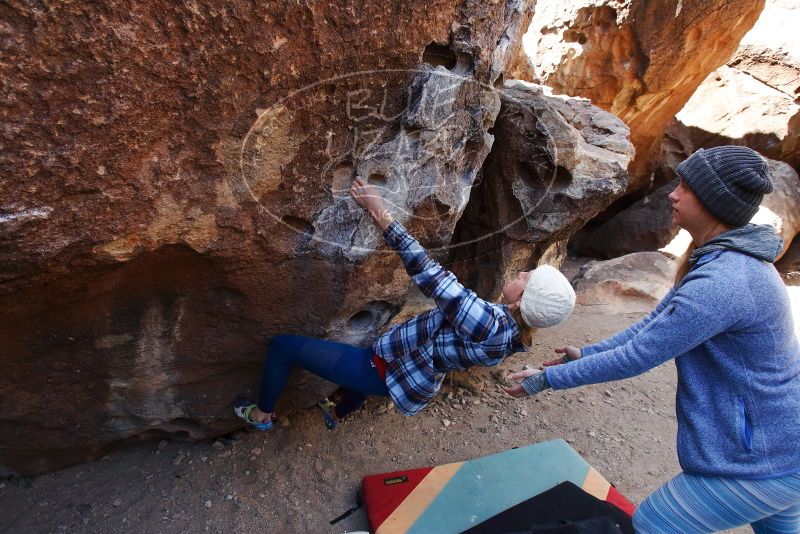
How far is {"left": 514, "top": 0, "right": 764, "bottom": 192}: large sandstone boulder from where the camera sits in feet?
16.9

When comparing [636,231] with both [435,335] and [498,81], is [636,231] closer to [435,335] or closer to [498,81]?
[498,81]

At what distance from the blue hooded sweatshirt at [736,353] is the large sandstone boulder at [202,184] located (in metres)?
1.17

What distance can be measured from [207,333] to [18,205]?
899 mm

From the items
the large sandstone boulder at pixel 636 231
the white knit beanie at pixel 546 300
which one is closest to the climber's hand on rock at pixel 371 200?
the white knit beanie at pixel 546 300

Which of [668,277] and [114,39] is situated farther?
[668,277]

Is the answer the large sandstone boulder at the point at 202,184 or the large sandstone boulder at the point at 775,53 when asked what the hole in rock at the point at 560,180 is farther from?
the large sandstone boulder at the point at 775,53

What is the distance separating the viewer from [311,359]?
206cm

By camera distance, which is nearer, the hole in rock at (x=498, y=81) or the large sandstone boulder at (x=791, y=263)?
the hole in rock at (x=498, y=81)

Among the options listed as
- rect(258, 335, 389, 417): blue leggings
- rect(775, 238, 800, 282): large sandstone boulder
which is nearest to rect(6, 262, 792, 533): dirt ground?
rect(258, 335, 389, 417): blue leggings

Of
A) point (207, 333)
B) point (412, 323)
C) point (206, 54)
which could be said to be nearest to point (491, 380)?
point (412, 323)

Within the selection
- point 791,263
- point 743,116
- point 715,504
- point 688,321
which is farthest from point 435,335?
point 743,116

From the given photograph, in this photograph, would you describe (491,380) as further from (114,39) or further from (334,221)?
(114,39)

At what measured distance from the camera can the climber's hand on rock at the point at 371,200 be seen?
6.04 feet

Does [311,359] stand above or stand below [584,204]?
below
